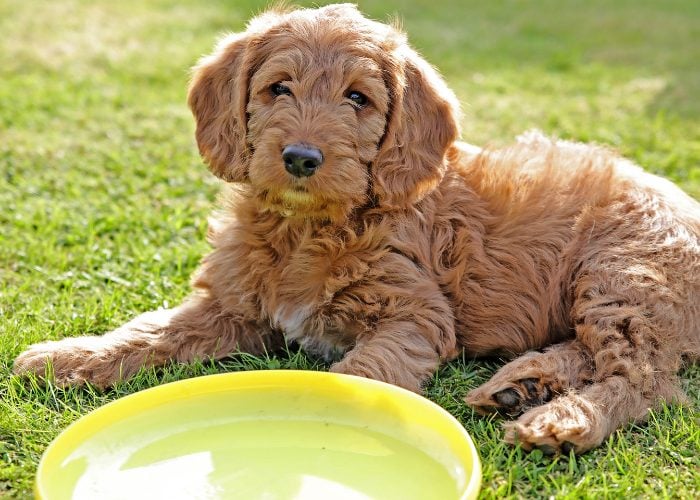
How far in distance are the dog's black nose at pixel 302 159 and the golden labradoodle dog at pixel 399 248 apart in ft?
0.03

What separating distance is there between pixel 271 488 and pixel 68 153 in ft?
16.0

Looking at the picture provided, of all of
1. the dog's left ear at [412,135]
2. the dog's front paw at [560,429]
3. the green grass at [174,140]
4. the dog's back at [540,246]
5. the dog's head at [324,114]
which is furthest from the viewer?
the dog's back at [540,246]

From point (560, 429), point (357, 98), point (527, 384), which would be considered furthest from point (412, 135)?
point (560, 429)

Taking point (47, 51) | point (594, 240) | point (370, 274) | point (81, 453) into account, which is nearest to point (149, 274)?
point (370, 274)

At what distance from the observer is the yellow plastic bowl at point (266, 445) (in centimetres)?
354

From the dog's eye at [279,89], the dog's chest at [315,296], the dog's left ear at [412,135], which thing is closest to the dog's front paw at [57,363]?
the dog's chest at [315,296]

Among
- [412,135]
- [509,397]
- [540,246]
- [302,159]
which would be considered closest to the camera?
[302,159]

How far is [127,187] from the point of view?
7.12 meters

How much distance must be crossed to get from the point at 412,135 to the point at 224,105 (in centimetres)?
96

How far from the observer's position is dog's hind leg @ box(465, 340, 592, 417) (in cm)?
424

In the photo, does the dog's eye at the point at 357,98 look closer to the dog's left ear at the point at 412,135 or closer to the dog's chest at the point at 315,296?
the dog's left ear at the point at 412,135

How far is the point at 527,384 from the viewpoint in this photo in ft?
14.1

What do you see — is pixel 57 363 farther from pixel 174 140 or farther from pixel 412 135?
pixel 174 140

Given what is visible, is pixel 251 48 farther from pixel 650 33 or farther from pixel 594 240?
pixel 650 33
